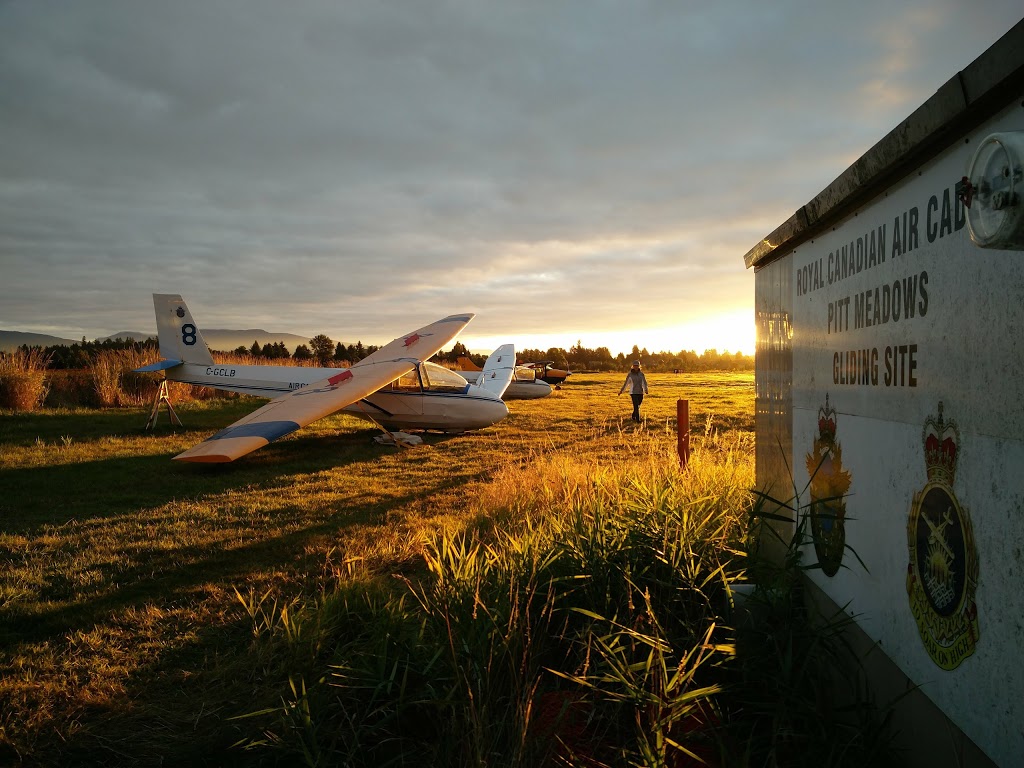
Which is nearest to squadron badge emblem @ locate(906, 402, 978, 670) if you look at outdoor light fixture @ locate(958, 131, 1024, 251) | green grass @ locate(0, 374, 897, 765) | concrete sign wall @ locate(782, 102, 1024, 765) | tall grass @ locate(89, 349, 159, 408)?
concrete sign wall @ locate(782, 102, 1024, 765)

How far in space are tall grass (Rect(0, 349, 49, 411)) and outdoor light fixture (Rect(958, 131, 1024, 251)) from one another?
2110 cm

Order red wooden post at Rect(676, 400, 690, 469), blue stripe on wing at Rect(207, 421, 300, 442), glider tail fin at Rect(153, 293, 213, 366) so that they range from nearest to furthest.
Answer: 1. red wooden post at Rect(676, 400, 690, 469)
2. blue stripe on wing at Rect(207, 421, 300, 442)
3. glider tail fin at Rect(153, 293, 213, 366)

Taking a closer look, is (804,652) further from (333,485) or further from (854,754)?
(333,485)

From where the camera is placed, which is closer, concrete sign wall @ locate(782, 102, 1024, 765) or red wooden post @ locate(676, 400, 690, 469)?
concrete sign wall @ locate(782, 102, 1024, 765)

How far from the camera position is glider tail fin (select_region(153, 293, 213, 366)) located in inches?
631

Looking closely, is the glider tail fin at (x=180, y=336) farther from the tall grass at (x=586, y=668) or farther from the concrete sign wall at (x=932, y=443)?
the concrete sign wall at (x=932, y=443)

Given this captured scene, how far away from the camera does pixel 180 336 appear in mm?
16016

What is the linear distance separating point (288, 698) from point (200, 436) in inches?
475

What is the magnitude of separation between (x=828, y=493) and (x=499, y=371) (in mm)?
16614

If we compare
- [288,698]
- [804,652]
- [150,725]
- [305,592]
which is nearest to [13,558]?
[305,592]

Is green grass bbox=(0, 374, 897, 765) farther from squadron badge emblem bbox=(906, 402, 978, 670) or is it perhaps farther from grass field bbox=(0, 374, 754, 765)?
squadron badge emblem bbox=(906, 402, 978, 670)

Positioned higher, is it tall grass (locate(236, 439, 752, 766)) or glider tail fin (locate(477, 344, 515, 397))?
glider tail fin (locate(477, 344, 515, 397))

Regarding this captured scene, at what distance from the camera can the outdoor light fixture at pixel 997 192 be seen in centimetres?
135

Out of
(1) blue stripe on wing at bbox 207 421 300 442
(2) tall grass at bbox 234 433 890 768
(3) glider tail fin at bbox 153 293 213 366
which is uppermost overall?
(3) glider tail fin at bbox 153 293 213 366
